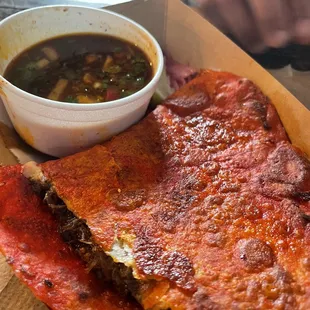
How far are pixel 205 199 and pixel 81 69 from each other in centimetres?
99

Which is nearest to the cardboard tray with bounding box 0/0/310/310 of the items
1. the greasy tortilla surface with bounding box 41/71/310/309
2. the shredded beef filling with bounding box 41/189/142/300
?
the greasy tortilla surface with bounding box 41/71/310/309

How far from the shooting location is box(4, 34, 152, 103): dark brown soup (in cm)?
222

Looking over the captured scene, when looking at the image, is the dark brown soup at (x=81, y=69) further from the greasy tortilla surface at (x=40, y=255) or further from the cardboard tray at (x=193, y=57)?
the greasy tortilla surface at (x=40, y=255)

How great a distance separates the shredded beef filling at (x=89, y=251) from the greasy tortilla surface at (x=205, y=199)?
0.06 meters

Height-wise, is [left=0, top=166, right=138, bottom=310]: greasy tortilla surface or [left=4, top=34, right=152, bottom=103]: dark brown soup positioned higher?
[left=4, top=34, right=152, bottom=103]: dark brown soup

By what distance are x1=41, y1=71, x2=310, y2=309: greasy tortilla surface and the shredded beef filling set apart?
0.06 meters

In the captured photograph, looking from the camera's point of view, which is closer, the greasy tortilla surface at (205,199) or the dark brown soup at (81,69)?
the greasy tortilla surface at (205,199)

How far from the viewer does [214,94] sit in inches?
95.0

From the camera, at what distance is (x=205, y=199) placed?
1897 mm

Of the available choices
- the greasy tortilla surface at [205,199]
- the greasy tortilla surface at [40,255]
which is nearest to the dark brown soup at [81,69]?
the greasy tortilla surface at [205,199]

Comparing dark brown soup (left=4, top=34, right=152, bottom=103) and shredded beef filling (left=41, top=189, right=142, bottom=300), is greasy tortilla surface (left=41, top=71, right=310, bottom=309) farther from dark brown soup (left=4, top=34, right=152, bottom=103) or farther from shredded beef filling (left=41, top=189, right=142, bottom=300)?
dark brown soup (left=4, top=34, right=152, bottom=103)

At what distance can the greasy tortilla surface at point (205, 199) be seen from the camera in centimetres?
162

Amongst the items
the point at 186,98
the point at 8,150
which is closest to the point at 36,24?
the point at 8,150

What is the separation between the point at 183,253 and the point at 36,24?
4.87 ft
